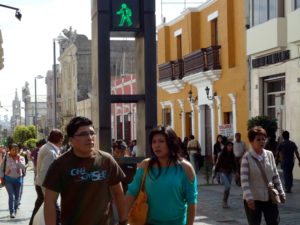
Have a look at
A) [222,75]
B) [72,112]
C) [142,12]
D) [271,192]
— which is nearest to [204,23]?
[222,75]

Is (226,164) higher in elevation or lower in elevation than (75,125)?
lower

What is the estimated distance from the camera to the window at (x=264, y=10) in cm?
2189

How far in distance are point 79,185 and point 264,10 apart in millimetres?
18722

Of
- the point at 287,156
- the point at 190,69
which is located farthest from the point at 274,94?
the point at 190,69

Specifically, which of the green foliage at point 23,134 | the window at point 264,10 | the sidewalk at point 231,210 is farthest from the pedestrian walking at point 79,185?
the green foliage at point 23,134

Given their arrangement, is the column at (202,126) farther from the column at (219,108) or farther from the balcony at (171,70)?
the column at (219,108)

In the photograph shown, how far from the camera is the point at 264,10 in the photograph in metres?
23.1

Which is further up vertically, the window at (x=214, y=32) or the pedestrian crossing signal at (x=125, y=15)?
the window at (x=214, y=32)

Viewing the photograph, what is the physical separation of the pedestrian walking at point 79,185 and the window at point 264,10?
57.0 feet

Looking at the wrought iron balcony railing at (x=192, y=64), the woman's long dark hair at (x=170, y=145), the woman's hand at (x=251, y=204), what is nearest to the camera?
the woman's long dark hair at (x=170, y=145)

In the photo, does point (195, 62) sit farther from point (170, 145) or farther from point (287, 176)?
point (170, 145)

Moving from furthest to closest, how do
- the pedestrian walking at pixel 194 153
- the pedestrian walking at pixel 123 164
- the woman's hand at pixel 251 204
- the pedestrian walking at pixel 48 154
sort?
the pedestrian walking at pixel 194 153 < the pedestrian walking at pixel 123 164 < the pedestrian walking at pixel 48 154 < the woman's hand at pixel 251 204

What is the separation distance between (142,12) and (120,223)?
6.47 metres

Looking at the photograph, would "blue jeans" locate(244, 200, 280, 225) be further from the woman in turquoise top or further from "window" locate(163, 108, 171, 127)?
"window" locate(163, 108, 171, 127)
